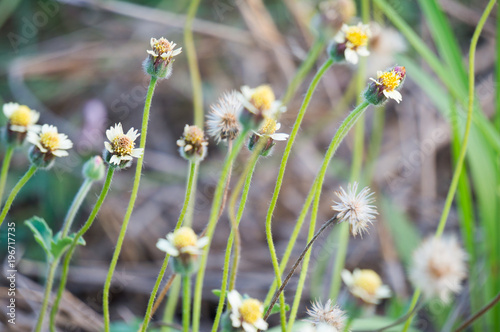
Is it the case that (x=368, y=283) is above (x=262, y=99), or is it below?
below

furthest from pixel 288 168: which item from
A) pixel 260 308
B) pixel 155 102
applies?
pixel 260 308

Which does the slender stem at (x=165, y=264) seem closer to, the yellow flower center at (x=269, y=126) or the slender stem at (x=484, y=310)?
the yellow flower center at (x=269, y=126)

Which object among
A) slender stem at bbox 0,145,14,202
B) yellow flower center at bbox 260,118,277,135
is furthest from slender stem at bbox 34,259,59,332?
yellow flower center at bbox 260,118,277,135

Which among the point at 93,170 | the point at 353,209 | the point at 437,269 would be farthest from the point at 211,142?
the point at 437,269

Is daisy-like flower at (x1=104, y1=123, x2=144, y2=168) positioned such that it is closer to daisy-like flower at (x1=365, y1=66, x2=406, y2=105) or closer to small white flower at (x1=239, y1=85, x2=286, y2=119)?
small white flower at (x1=239, y1=85, x2=286, y2=119)

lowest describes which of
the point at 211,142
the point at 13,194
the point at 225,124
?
the point at 13,194

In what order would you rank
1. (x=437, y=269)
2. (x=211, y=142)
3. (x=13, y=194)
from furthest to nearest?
1. (x=211, y=142)
2. (x=13, y=194)
3. (x=437, y=269)

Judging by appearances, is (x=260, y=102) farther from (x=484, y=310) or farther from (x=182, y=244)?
(x=484, y=310)
